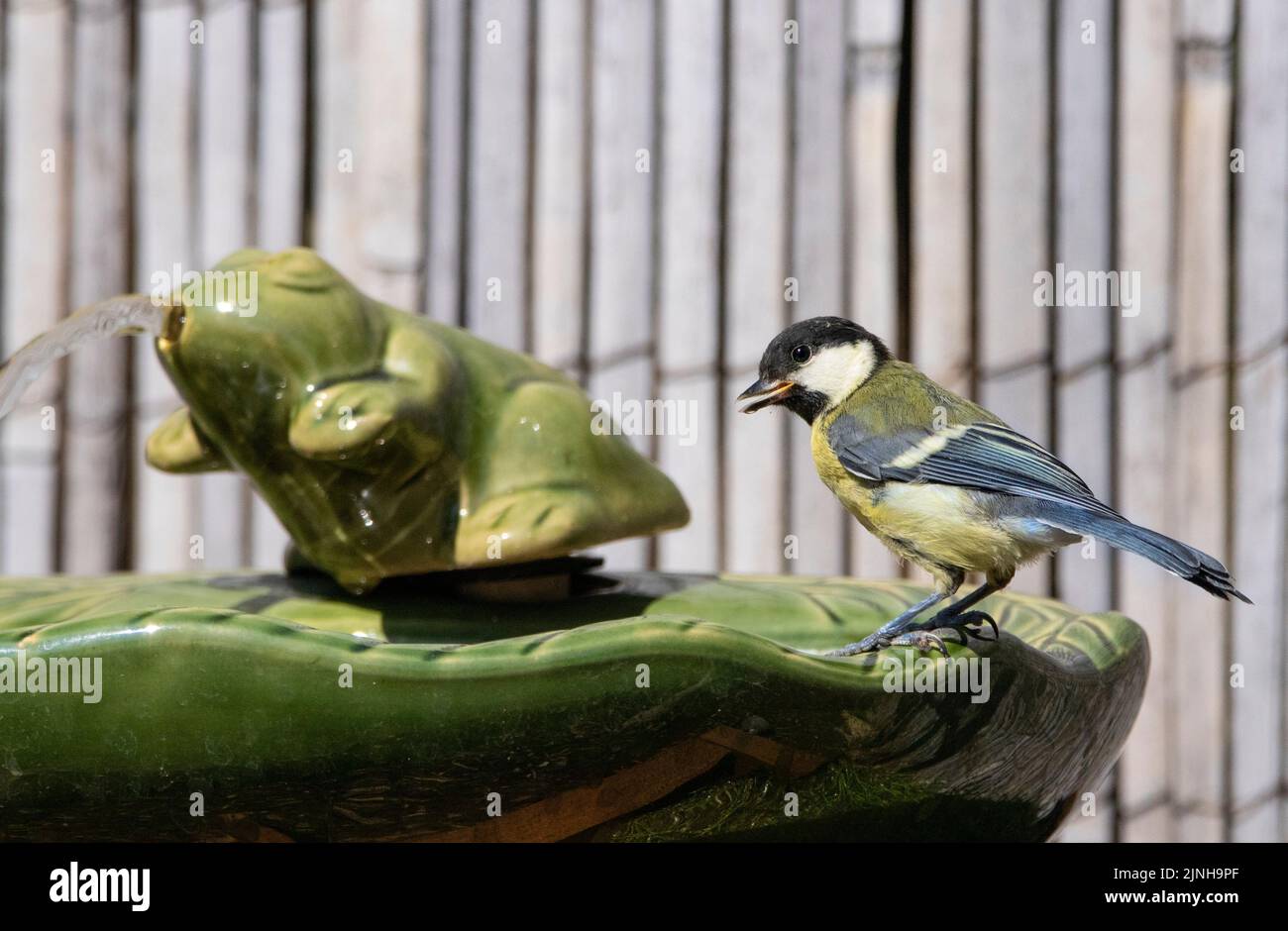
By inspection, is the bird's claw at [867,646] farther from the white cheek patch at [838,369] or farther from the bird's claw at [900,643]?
the white cheek patch at [838,369]

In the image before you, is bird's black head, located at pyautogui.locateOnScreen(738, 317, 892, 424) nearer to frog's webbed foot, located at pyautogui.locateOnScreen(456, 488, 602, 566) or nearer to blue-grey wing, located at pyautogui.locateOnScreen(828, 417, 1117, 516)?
blue-grey wing, located at pyautogui.locateOnScreen(828, 417, 1117, 516)

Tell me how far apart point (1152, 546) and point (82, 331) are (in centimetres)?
60

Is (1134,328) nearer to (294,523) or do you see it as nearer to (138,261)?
(294,523)

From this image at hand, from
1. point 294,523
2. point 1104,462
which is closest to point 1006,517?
point 294,523

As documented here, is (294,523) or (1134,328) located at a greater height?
(1134,328)

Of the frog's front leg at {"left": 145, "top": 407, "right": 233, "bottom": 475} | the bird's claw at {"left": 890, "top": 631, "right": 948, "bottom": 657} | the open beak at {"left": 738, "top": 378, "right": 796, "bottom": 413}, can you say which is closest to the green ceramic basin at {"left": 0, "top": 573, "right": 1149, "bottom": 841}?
the bird's claw at {"left": 890, "top": 631, "right": 948, "bottom": 657}

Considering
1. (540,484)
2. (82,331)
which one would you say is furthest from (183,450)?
(540,484)

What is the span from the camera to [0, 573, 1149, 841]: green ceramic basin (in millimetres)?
571

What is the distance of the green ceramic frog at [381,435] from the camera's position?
2.55 ft

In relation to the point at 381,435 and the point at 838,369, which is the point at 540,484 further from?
the point at 838,369

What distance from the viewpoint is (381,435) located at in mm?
774

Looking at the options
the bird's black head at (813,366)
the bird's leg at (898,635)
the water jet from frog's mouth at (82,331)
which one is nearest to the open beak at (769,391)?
the bird's black head at (813,366)

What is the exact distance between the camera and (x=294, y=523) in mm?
833
